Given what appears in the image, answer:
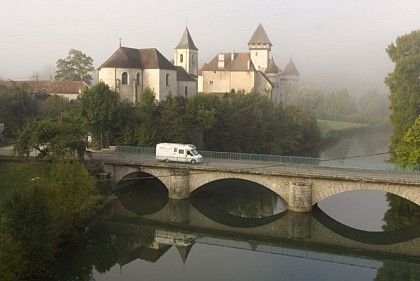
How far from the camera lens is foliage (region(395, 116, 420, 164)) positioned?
36.2m

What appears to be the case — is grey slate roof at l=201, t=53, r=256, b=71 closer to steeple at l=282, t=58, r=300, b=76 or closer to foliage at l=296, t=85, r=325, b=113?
steeple at l=282, t=58, r=300, b=76

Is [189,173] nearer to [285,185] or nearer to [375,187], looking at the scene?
[285,185]

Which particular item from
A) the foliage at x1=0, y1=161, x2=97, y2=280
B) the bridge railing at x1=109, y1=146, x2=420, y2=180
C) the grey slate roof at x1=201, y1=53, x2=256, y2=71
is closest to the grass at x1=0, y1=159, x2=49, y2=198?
the bridge railing at x1=109, y1=146, x2=420, y2=180

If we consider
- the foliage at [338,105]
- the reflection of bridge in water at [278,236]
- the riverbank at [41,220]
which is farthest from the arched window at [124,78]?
the foliage at [338,105]

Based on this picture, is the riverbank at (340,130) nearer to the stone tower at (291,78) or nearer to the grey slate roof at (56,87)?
the stone tower at (291,78)

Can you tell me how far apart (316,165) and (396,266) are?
1195 cm

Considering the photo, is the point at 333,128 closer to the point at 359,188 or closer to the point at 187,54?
the point at 187,54

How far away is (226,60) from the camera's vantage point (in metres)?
76.2

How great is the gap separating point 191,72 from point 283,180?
44.4 m

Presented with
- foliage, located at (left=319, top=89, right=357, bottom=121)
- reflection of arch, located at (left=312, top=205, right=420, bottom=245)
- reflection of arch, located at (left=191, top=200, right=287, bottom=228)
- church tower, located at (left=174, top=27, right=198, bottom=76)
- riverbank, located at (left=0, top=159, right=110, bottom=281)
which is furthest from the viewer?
foliage, located at (left=319, top=89, right=357, bottom=121)

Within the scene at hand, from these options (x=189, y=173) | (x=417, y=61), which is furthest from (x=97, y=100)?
(x=417, y=61)

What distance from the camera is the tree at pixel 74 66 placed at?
270 feet

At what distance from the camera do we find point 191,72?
7731 cm

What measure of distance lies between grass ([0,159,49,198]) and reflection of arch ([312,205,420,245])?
21.4m
